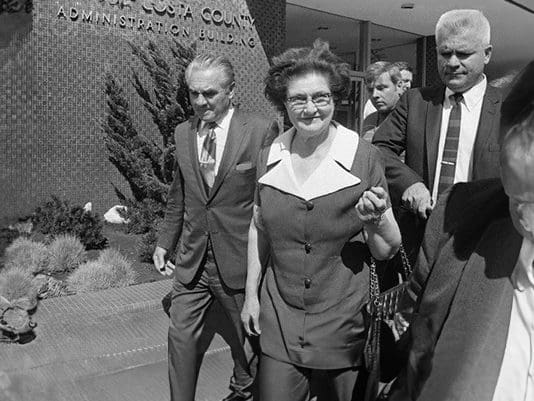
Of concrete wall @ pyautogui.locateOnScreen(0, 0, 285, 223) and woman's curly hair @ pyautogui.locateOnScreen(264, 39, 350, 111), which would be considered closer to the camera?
woman's curly hair @ pyautogui.locateOnScreen(264, 39, 350, 111)

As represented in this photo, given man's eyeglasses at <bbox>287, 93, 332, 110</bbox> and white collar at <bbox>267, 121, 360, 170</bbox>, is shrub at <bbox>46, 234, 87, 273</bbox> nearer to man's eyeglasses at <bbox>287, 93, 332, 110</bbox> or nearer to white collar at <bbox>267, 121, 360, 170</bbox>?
white collar at <bbox>267, 121, 360, 170</bbox>

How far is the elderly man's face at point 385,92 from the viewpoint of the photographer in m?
4.48

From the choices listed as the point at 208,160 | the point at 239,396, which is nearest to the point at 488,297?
the point at 208,160

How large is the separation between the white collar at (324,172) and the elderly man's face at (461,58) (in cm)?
65

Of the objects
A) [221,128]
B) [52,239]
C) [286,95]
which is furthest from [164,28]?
[286,95]

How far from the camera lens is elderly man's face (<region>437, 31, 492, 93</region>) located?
8.91 feet

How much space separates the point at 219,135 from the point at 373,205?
148 cm

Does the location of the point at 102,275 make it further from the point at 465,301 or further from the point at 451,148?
the point at 465,301

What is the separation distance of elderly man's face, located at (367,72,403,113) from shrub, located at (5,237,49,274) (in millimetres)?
3056

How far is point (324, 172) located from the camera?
92.4 inches

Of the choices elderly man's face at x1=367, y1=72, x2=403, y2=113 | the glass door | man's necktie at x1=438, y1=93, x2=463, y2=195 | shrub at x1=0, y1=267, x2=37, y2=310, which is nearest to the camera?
man's necktie at x1=438, y1=93, x2=463, y2=195

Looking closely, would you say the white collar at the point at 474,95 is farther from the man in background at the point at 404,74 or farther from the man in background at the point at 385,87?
the man in background at the point at 404,74

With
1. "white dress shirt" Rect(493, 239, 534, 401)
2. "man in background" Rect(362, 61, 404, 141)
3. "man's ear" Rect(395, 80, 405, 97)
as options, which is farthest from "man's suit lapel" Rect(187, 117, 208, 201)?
"white dress shirt" Rect(493, 239, 534, 401)

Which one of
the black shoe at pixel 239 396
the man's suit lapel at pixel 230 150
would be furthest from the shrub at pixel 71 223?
the man's suit lapel at pixel 230 150
